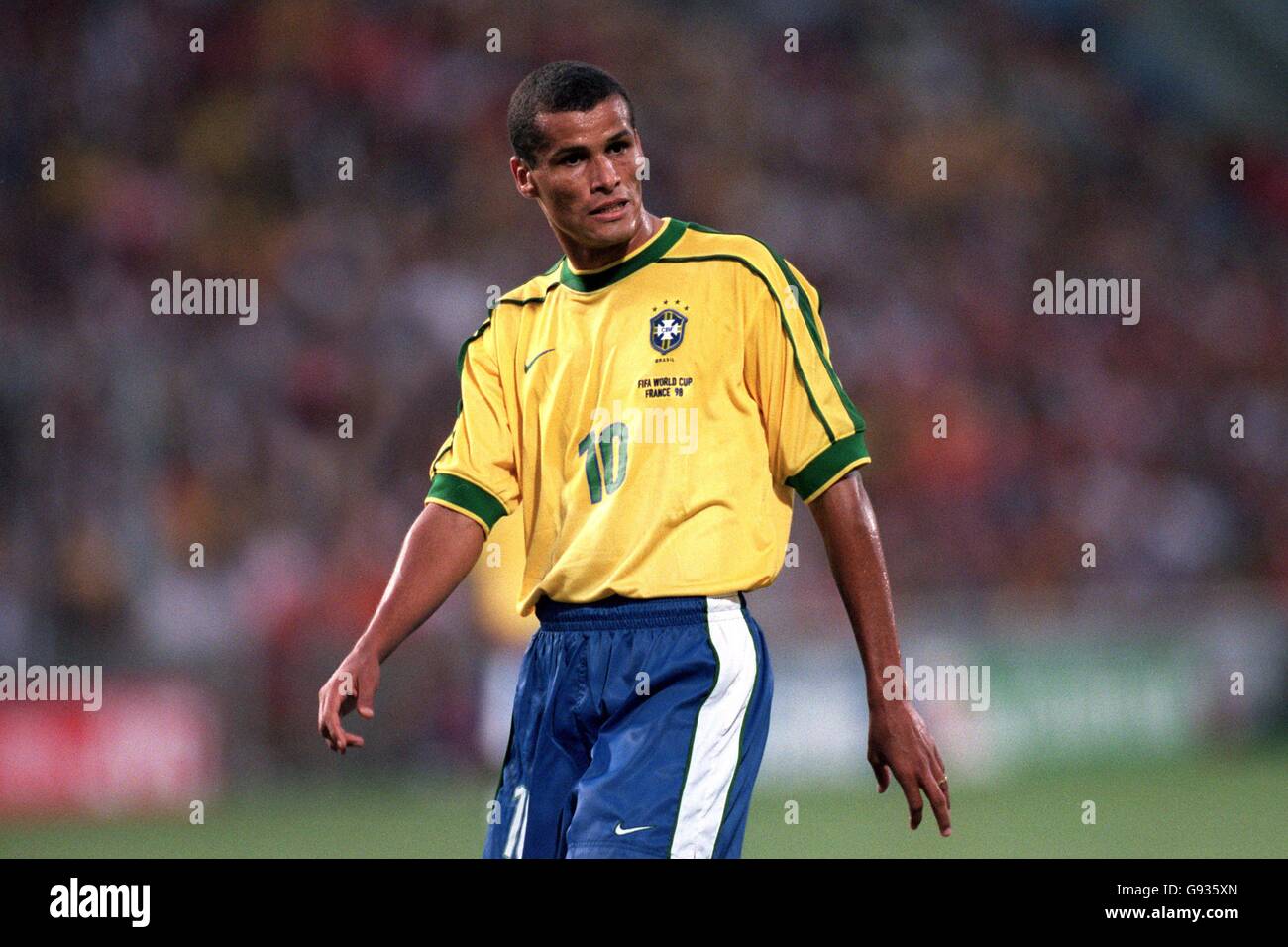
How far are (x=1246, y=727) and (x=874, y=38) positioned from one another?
6.33 meters

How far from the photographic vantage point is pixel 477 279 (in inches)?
447

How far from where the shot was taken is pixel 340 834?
780 centimetres

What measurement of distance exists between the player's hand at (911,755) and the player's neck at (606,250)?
1.09m

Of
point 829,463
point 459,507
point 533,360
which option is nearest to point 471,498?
point 459,507

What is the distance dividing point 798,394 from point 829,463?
161 mm

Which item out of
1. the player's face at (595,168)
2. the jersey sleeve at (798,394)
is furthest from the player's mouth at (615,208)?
the jersey sleeve at (798,394)

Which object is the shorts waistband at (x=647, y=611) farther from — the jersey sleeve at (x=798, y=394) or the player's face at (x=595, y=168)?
the player's face at (x=595, y=168)

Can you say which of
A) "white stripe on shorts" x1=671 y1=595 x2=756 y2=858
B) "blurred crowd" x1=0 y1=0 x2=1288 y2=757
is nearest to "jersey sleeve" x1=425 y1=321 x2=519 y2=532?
"white stripe on shorts" x1=671 y1=595 x2=756 y2=858

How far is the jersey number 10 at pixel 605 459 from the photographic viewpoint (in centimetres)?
356

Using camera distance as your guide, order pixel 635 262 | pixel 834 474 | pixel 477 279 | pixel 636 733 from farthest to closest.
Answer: pixel 477 279 → pixel 635 262 → pixel 834 474 → pixel 636 733

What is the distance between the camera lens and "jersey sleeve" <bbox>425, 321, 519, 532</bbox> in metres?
3.75

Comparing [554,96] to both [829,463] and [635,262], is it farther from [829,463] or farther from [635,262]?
[829,463]

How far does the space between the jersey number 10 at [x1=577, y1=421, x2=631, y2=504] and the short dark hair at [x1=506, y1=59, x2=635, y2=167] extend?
1.92 ft

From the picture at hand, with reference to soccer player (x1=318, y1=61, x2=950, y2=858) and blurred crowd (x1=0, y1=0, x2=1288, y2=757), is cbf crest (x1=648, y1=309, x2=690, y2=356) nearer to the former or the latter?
soccer player (x1=318, y1=61, x2=950, y2=858)
